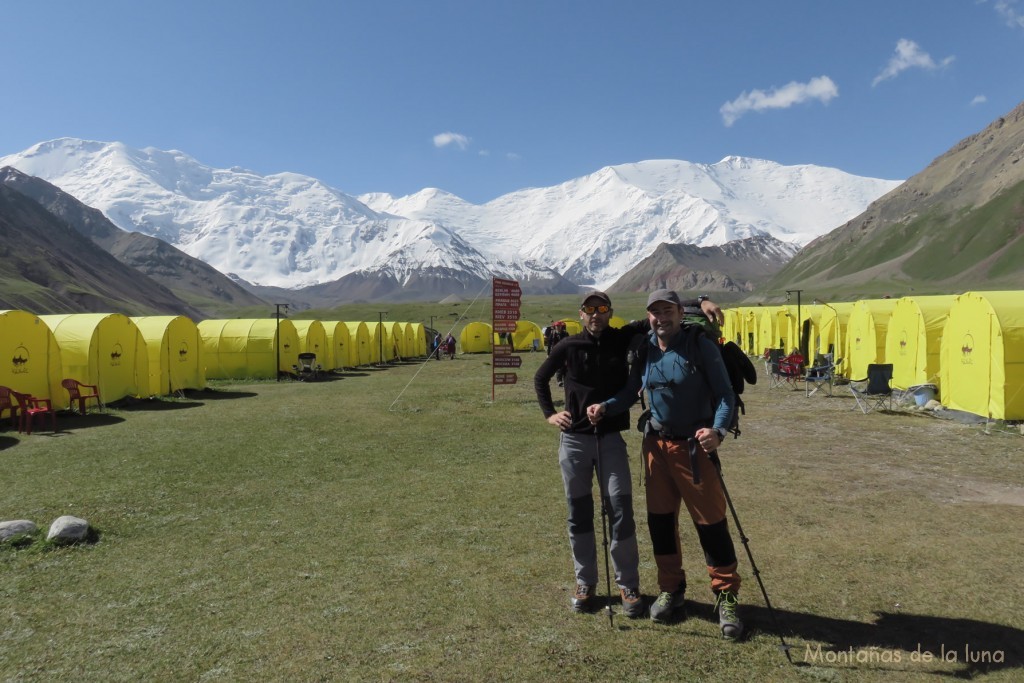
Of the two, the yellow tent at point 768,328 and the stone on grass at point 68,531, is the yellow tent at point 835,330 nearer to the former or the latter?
the yellow tent at point 768,328

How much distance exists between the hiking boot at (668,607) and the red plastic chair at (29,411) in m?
16.3

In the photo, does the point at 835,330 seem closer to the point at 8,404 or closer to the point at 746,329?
the point at 746,329

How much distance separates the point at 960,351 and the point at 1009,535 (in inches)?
421

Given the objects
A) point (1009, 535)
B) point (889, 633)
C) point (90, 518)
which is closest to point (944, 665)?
point (889, 633)

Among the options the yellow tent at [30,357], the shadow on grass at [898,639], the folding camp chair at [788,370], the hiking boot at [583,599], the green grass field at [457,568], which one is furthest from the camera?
the folding camp chair at [788,370]

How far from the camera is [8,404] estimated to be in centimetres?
1641

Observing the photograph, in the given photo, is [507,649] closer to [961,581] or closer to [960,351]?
[961,581]

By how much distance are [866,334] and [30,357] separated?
26.7m

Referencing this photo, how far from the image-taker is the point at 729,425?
16.5 ft

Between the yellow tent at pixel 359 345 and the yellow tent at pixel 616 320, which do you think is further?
the yellow tent at pixel 359 345

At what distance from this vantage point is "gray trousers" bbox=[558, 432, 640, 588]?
545cm

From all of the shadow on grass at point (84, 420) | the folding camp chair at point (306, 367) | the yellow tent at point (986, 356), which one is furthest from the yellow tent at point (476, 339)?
the yellow tent at point (986, 356)

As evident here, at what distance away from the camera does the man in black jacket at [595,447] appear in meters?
5.46

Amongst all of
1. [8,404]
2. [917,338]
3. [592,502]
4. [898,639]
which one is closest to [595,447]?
[592,502]
